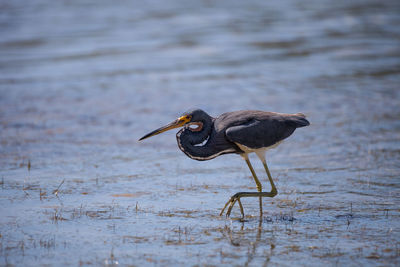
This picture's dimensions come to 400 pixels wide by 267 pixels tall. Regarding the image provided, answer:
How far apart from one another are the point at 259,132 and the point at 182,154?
110 inches

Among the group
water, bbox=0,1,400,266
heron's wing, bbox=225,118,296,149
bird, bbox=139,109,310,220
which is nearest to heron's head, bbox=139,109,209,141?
bird, bbox=139,109,310,220

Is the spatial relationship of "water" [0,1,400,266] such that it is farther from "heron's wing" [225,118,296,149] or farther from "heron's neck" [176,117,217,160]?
"heron's wing" [225,118,296,149]

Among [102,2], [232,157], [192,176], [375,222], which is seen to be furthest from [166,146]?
[102,2]

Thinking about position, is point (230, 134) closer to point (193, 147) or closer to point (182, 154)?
point (193, 147)

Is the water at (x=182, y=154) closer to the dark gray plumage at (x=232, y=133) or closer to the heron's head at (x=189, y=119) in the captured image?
the dark gray plumage at (x=232, y=133)

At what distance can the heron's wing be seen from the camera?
6824 millimetres

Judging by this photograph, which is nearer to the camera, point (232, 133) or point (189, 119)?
point (232, 133)

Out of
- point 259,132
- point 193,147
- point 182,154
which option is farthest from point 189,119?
point 182,154

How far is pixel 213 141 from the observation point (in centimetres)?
693

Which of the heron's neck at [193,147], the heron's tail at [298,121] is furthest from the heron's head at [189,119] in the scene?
the heron's tail at [298,121]

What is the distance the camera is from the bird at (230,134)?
6844 mm

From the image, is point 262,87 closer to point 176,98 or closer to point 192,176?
point 176,98

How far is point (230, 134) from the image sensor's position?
268 inches

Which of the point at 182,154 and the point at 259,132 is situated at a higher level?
the point at 259,132
